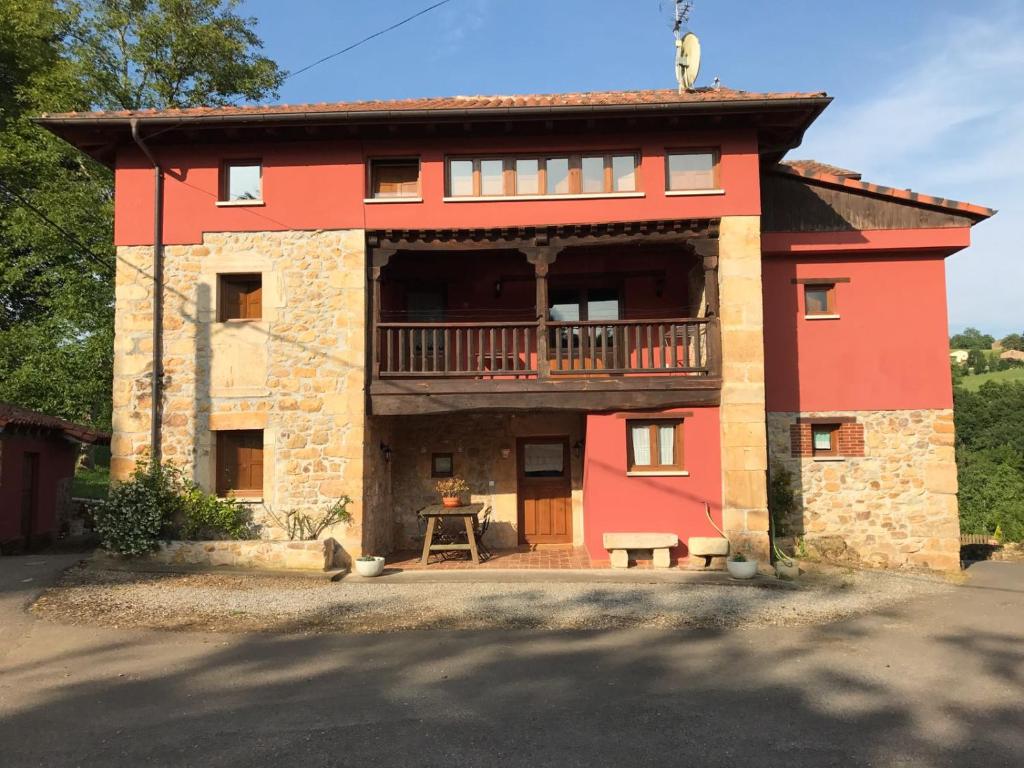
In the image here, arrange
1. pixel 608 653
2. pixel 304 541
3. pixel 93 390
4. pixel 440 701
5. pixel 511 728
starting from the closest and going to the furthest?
pixel 511 728 < pixel 440 701 < pixel 608 653 < pixel 304 541 < pixel 93 390

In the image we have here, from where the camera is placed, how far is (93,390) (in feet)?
53.9

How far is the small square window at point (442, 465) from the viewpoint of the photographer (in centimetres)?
1288

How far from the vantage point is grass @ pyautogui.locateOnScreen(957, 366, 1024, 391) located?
49.4 m

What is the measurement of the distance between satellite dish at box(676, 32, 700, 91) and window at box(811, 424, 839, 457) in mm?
6424

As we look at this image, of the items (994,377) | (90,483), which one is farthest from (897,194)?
(994,377)

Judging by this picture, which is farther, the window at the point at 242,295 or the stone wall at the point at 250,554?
the window at the point at 242,295

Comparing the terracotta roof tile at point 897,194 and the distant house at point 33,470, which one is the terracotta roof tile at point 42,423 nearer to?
the distant house at point 33,470

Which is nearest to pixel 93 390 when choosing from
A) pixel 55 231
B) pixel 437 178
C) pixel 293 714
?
pixel 55 231

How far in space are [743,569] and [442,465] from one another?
5.68 m

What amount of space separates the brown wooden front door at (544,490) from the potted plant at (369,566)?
3336 mm

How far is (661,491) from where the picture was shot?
35.7 feet

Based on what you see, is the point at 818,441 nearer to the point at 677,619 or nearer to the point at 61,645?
the point at 677,619

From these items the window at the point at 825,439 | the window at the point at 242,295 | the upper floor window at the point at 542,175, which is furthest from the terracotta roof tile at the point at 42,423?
the window at the point at 825,439

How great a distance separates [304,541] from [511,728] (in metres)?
6.17
